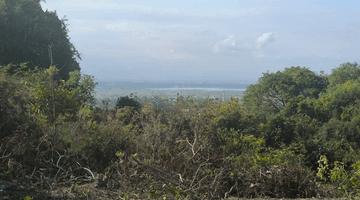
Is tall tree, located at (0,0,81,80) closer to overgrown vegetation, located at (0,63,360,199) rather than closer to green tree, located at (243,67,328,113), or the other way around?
overgrown vegetation, located at (0,63,360,199)

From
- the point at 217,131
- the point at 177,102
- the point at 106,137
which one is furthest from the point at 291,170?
the point at 177,102

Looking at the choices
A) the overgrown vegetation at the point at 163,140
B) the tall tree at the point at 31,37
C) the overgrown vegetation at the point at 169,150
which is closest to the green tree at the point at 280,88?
the overgrown vegetation at the point at 163,140

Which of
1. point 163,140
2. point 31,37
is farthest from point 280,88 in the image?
point 31,37

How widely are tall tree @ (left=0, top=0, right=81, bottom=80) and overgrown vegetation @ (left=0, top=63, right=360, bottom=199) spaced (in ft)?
22.9

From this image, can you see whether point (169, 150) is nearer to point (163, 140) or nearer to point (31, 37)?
point (163, 140)

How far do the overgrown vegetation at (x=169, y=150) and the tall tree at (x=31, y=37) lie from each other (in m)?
6.97

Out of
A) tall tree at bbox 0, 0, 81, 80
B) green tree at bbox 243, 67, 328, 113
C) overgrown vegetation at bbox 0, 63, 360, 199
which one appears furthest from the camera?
green tree at bbox 243, 67, 328, 113

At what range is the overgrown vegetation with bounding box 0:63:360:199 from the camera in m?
4.44

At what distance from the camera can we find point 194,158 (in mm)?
5320

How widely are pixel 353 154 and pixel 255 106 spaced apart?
9.96 metres

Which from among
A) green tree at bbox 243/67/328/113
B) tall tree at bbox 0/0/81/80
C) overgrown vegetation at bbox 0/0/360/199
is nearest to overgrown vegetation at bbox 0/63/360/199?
overgrown vegetation at bbox 0/0/360/199

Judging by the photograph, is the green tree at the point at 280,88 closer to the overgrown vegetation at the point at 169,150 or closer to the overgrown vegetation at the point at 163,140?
the overgrown vegetation at the point at 163,140

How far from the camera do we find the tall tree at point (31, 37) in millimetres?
20250

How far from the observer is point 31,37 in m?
21.2
